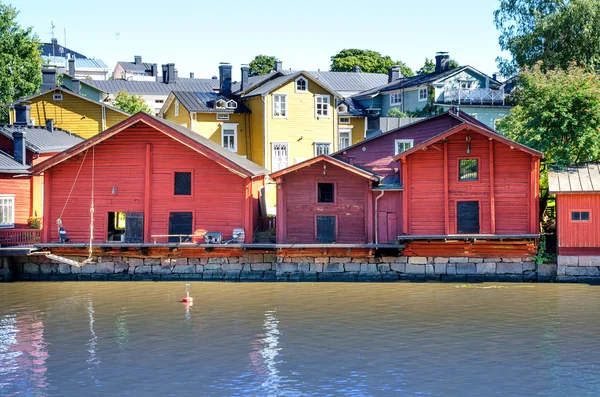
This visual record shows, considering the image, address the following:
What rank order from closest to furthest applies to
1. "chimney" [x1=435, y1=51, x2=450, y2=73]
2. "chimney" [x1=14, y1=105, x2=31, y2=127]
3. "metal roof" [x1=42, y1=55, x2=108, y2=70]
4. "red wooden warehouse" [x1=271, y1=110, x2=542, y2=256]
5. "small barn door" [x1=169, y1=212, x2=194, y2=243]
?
1. "red wooden warehouse" [x1=271, y1=110, x2=542, y2=256]
2. "small barn door" [x1=169, y1=212, x2=194, y2=243]
3. "chimney" [x1=14, y1=105, x2=31, y2=127]
4. "chimney" [x1=435, y1=51, x2=450, y2=73]
5. "metal roof" [x1=42, y1=55, x2=108, y2=70]

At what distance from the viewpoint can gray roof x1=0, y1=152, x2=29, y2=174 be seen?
135 ft

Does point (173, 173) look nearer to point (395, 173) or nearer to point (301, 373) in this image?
point (395, 173)

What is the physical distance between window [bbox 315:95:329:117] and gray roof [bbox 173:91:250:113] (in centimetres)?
522

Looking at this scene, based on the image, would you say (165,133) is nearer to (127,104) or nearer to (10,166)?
(10,166)

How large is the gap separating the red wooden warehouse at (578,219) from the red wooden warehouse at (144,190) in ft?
46.9

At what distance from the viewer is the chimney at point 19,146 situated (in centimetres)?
4359

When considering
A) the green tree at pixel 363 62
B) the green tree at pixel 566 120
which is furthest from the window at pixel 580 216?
the green tree at pixel 363 62

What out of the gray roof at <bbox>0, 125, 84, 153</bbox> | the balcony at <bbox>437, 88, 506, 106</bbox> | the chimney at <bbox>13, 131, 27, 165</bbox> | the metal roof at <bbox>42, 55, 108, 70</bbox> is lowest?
the chimney at <bbox>13, 131, 27, 165</bbox>

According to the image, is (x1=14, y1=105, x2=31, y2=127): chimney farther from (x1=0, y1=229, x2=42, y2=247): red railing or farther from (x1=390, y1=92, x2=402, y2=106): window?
(x1=390, y1=92, x2=402, y2=106): window

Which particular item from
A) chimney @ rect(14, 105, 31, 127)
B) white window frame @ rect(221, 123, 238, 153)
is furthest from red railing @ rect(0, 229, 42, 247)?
white window frame @ rect(221, 123, 238, 153)

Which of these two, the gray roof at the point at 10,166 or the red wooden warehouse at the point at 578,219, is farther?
the gray roof at the point at 10,166

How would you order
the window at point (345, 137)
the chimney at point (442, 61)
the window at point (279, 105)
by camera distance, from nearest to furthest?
the window at point (279, 105) < the window at point (345, 137) < the chimney at point (442, 61)

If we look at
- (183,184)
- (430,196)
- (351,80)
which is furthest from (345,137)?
(430,196)

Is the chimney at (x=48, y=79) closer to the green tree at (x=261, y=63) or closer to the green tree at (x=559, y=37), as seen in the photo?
the green tree at (x=559, y=37)
